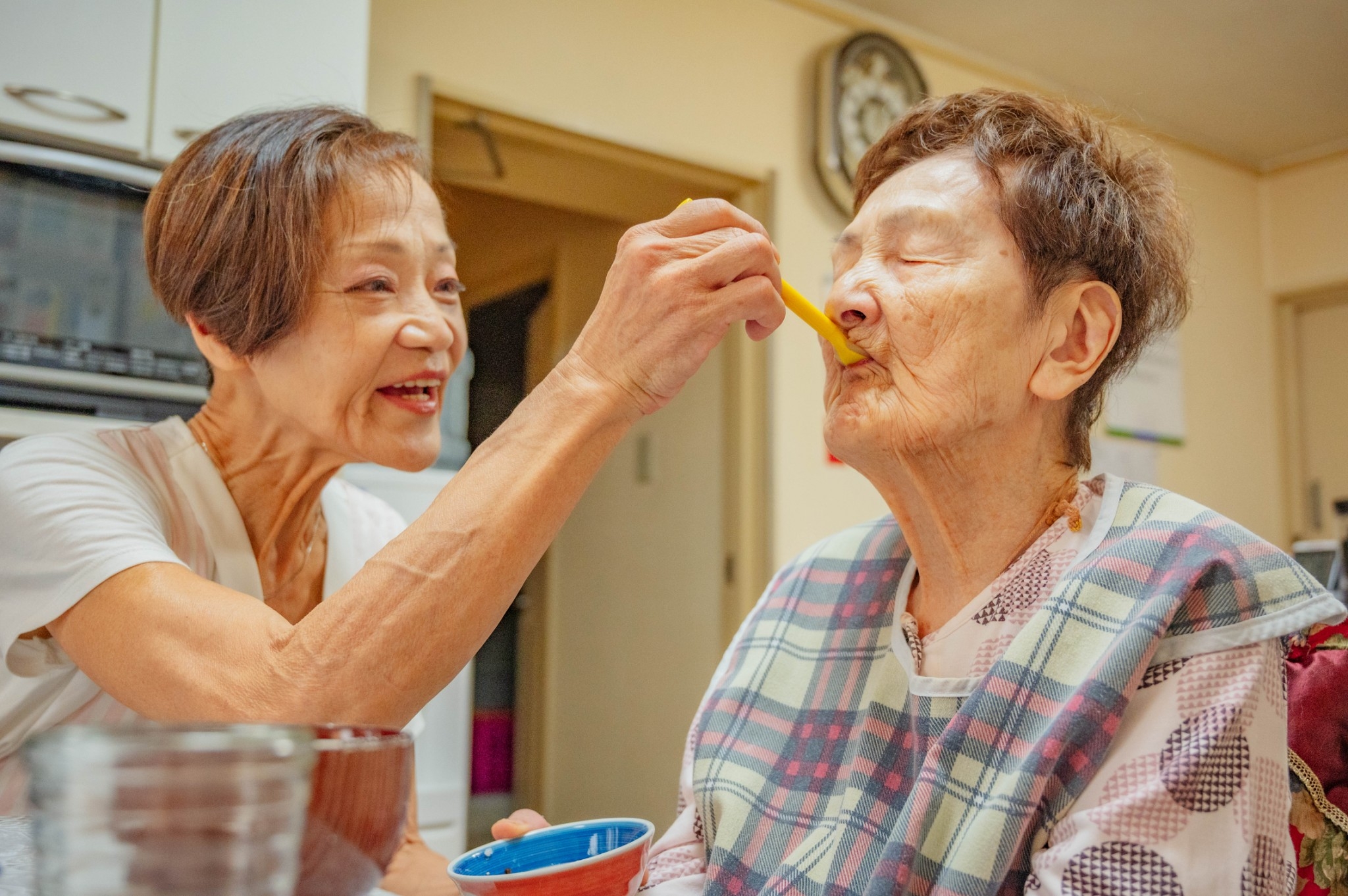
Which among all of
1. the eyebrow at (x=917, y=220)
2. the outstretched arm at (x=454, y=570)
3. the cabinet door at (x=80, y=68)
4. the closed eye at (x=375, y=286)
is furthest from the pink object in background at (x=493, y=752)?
the eyebrow at (x=917, y=220)

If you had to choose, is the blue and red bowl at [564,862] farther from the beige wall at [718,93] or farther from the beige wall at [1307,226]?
the beige wall at [1307,226]

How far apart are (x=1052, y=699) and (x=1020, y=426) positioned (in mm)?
331

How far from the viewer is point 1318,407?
4.25 metres

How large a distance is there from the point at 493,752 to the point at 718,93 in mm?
2738

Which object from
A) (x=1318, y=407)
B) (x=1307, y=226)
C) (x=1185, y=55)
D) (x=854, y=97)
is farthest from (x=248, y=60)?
(x=1318, y=407)

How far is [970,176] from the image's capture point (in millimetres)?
1134

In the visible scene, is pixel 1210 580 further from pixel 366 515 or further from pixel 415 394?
pixel 366 515

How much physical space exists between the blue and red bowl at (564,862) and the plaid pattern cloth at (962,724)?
235mm

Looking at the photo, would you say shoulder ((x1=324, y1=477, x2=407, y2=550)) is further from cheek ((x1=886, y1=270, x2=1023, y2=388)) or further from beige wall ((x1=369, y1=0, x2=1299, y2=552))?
beige wall ((x1=369, y1=0, x2=1299, y2=552))

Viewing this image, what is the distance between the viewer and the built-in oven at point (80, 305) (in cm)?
160

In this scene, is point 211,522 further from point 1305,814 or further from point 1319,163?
point 1319,163

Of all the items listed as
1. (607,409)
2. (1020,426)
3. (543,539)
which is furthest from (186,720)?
(1020,426)

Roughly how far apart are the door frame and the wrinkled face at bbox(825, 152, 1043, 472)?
3.81m

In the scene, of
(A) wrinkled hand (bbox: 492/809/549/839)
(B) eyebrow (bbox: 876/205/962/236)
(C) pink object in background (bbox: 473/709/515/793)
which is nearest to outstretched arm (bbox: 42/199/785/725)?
(A) wrinkled hand (bbox: 492/809/549/839)
